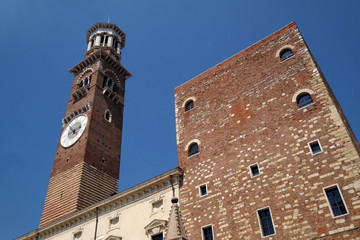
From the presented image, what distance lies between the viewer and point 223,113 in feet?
67.9

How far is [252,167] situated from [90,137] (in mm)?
19520

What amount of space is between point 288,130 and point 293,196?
3.63m

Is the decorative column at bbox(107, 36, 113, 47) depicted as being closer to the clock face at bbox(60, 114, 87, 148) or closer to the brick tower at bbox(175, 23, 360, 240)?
the clock face at bbox(60, 114, 87, 148)

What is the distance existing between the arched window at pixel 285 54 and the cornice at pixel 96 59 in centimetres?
2527

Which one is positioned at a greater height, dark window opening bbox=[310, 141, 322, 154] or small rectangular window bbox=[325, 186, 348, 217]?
dark window opening bbox=[310, 141, 322, 154]

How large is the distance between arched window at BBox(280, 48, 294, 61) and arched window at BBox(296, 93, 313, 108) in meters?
3.12

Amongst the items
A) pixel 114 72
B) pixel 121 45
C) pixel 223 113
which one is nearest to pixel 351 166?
pixel 223 113

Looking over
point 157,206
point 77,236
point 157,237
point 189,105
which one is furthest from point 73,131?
point 157,237

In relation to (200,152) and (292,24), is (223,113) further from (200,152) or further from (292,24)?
(292,24)

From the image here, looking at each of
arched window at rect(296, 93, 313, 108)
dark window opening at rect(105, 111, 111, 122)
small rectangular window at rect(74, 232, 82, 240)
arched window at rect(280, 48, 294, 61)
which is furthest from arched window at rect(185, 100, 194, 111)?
dark window opening at rect(105, 111, 111, 122)

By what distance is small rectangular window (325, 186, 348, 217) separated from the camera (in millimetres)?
13773

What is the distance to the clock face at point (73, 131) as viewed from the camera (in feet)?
110

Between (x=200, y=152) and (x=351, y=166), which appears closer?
(x=351, y=166)

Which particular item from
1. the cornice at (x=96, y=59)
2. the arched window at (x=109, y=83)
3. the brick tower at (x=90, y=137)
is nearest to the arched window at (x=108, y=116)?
the brick tower at (x=90, y=137)
